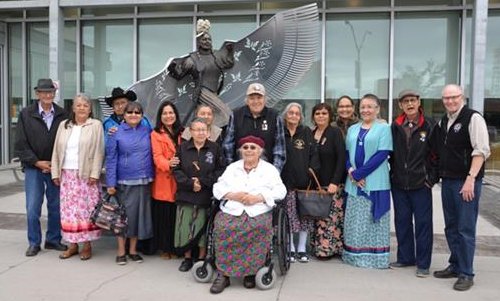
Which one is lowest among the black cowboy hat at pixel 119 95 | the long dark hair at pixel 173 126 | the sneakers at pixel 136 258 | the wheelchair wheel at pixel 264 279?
the sneakers at pixel 136 258

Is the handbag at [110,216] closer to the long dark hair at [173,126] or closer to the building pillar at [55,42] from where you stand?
the long dark hair at [173,126]

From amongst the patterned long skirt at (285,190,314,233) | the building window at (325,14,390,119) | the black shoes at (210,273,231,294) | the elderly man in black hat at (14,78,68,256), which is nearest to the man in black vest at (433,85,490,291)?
the patterned long skirt at (285,190,314,233)

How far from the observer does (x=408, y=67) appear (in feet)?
37.2

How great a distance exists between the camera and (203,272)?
419 cm

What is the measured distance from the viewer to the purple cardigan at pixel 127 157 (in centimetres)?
468

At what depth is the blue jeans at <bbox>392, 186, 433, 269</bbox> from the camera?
446 centimetres

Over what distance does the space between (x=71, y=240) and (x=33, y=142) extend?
40.2 inches

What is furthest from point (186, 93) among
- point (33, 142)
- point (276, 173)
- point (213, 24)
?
point (213, 24)

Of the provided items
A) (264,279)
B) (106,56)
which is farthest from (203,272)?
(106,56)

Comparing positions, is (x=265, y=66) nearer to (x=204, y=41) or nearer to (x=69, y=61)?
(x=204, y=41)

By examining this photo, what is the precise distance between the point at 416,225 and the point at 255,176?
1.49m

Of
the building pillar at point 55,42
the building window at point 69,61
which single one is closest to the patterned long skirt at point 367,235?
the building pillar at point 55,42

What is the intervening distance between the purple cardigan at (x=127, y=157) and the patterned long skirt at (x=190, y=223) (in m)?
0.51

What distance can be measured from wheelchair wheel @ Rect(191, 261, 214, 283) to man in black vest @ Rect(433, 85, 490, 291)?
191cm
